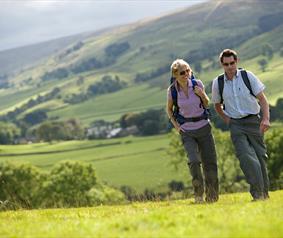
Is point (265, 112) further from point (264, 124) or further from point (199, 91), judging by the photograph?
point (199, 91)

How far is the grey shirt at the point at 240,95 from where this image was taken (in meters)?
13.0

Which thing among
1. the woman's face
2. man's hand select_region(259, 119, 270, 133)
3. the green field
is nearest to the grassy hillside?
man's hand select_region(259, 119, 270, 133)

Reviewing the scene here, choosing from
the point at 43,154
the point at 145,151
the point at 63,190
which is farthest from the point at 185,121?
the point at 43,154

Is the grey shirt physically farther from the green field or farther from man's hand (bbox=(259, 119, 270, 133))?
the green field

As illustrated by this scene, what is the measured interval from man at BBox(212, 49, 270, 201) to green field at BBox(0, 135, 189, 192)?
5340 centimetres

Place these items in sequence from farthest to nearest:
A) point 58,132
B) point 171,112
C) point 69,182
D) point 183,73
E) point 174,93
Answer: point 58,132, point 69,182, point 171,112, point 174,93, point 183,73

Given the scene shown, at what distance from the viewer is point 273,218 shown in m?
8.34

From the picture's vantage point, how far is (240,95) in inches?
513

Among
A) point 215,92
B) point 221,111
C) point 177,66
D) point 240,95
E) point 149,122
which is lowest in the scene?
point 149,122

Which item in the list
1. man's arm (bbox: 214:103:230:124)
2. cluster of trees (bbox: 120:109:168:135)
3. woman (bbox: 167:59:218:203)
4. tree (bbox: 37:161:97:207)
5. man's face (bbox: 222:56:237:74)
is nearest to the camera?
man's face (bbox: 222:56:237:74)

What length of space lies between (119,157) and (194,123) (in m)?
97.7

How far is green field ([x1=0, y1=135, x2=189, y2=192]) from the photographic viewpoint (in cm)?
9282

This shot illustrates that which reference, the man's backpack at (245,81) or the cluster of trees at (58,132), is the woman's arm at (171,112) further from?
the cluster of trees at (58,132)

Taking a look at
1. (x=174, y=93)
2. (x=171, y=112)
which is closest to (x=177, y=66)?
(x=174, y=93)
